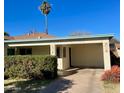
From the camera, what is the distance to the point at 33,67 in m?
11.8

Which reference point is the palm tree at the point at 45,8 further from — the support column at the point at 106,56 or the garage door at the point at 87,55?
the support column at the point at 106,56

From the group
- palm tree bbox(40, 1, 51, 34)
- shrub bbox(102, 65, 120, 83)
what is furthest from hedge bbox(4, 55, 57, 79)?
palm tree bbox(40, 1, 51, 34)

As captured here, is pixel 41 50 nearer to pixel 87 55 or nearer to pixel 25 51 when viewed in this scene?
pixel 25 51

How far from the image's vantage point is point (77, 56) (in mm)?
20875

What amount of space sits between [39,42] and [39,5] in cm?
2699

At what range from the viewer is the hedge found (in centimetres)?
1169

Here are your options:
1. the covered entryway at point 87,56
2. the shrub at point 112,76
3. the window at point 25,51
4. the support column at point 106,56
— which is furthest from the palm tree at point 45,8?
the shrub at point 112,76

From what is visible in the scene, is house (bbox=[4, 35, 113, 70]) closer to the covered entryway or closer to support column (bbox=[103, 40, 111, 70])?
the covered entryway

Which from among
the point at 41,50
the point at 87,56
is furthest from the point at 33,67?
the point at 87,56

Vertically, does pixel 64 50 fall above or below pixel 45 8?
below

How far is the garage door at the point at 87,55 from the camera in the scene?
20.2 m

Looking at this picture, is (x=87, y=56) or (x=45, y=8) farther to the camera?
(x=45, y=8)

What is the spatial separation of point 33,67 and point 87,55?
10.1 metres

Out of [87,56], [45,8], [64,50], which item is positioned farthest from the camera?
[45,8]
